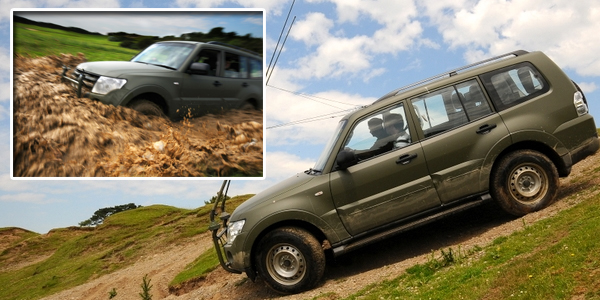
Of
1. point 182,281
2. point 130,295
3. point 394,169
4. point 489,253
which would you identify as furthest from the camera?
point 130,295

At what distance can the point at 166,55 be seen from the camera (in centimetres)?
769

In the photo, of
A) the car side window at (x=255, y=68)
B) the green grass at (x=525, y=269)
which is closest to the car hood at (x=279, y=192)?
the green grass at (x=525, y=269)

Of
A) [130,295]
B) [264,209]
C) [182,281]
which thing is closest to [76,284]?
[130,295]

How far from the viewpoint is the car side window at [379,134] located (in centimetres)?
981

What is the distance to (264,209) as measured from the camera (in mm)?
9766

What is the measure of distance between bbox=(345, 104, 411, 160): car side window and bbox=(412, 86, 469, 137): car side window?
1.00 ft

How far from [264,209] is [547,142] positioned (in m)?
4.76

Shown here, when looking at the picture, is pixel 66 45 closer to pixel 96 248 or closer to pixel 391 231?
pixel 391 231

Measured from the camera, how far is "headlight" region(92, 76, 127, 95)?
732cm

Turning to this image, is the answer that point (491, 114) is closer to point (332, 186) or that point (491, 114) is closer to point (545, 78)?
point (545, 78)

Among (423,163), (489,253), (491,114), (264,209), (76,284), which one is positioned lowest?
(76,284)

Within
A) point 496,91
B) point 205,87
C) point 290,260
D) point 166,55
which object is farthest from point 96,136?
point 496,91

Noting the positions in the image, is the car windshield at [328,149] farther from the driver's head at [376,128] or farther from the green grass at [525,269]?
the green grass at [525,269]

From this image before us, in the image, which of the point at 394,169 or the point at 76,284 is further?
the point at 76,284
